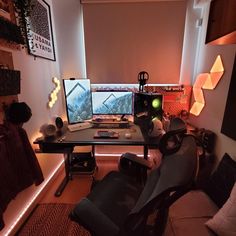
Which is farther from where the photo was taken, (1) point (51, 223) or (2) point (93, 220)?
(1) point (51, 223)

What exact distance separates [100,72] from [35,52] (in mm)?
941

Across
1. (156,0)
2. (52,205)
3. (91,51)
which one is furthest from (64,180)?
(156,0)

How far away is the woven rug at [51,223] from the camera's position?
1.38 m

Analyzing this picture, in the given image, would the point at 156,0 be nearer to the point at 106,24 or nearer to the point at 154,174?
the point at 106,24

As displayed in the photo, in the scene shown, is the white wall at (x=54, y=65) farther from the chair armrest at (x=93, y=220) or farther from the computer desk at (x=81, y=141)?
the chair armrest at (x=93, y=220)

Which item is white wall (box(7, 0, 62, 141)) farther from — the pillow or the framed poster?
the pillow

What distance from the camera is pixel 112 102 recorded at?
2.03 meters

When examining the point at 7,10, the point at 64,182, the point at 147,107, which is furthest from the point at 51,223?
the point at 7,10

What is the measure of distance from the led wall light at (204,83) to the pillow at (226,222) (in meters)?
1.13

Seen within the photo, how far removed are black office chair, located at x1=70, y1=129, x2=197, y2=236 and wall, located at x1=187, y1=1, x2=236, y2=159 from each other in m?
0.82

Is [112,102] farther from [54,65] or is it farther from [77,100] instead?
[54,65]

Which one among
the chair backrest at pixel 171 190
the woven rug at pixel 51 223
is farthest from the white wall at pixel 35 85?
the chair backrest at pixel 171 190

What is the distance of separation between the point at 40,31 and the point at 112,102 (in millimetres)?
1073

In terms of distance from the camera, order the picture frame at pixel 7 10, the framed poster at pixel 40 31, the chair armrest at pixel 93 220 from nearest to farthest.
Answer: the chair armrest at pixel 93 220 < the picture frame at pixel 7 10 < the framed poster at pixel 40 31
